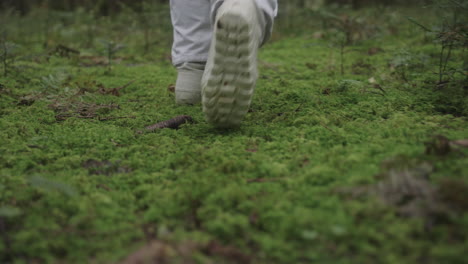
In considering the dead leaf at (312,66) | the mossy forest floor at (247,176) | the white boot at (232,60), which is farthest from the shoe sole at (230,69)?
the dead leaf at (312,66)

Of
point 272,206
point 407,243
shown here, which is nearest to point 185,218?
point 272,206

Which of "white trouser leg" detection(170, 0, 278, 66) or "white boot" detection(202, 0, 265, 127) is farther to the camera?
"white trouser leg" detection(170, 0, 278, 66)

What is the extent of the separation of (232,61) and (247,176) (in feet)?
1.69

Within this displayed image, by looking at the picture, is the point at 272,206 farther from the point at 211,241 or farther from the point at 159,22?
the point at 159,22

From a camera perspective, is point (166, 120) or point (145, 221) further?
point (166, 120)

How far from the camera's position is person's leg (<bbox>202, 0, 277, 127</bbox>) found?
166 cm

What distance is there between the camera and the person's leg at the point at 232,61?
166cm

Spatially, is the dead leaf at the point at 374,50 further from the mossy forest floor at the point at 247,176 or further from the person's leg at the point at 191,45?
the person's leg at the point at 191,45

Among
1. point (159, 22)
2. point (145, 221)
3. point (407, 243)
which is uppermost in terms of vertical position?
point (159, 22)

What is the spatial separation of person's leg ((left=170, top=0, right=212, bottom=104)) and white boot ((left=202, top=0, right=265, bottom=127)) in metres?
0.72

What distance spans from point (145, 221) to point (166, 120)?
3.36ft

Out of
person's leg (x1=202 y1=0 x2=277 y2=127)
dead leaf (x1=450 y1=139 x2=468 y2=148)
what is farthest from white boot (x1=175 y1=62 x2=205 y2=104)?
dead leaf (x1=450 y1=139 x2=468 y2=148)

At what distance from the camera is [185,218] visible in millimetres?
1253

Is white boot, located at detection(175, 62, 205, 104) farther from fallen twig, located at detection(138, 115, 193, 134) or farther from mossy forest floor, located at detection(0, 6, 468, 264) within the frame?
fallen twig, located at detection(138, 115, 193, 134)
